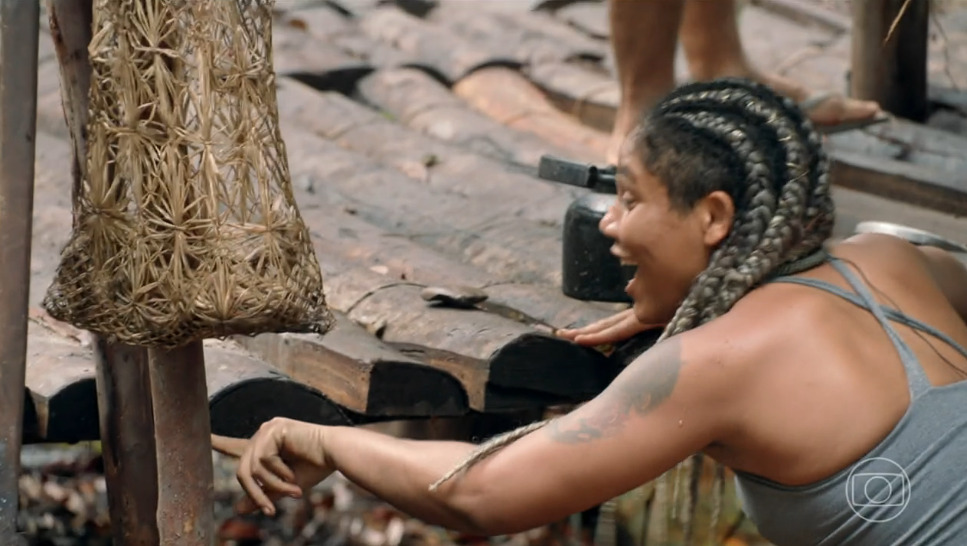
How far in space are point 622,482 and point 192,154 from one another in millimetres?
952

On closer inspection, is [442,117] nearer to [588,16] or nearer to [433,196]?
[433,196]

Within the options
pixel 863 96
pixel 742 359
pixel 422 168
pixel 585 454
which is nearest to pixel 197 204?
pixel 585 454

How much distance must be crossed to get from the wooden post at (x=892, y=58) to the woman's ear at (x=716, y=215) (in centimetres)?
387

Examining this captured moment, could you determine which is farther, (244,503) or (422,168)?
(422,168)

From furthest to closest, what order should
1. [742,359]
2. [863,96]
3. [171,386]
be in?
[863,96]
[171,386]
[742,359]

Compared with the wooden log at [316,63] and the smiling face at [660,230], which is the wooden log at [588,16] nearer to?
the wooden log at [316,63]

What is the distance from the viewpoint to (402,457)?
2771mm

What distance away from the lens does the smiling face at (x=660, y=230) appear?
2713 millimetres

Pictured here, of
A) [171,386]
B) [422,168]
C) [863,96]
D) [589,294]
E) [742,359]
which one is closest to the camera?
[742,359]

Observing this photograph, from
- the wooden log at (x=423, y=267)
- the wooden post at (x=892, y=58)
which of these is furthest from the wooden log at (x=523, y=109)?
the wooden log at (x=423, y=267)

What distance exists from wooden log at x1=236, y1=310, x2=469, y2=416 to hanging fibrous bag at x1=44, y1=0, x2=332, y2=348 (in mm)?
680

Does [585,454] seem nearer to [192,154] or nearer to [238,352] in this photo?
[192,154]

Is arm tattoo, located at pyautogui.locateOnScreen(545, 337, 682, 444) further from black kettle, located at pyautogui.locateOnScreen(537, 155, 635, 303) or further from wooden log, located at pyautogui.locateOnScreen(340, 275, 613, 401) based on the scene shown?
black kettle, located at pyautogui.locateOnScreen(537, 155, 635, 303)

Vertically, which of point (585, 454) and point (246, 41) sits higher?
point (246, 41)
